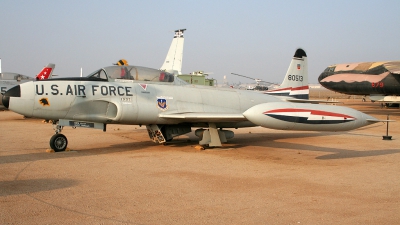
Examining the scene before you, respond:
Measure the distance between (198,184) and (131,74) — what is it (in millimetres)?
5929

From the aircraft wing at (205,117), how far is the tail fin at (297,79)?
5.85 meters

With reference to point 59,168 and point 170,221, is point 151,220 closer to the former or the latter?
point 170,221

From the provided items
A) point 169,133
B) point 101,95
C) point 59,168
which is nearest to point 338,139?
point 169,133

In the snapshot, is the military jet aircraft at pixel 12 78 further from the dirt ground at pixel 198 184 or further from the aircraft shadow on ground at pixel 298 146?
the aircraft shadow on ground at pixel 298 146

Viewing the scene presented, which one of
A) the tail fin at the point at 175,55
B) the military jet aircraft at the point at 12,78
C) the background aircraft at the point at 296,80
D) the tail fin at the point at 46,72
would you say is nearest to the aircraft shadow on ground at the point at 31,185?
the background aircraft at the point at 296,80

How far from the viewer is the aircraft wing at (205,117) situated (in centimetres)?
1166

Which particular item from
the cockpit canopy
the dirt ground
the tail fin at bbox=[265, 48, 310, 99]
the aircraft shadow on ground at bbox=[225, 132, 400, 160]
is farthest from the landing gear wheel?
the tail fin at bbox=[265, 48, 310, 99]

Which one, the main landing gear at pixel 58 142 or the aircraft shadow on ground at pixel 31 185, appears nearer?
the aircraft shadow on ground at pixel 31 185

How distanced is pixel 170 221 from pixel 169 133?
7771mm

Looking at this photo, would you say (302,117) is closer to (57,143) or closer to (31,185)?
(31,185)

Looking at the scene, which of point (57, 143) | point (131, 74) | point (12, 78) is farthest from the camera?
point (12, 78)

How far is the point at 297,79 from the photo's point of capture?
1727 cm

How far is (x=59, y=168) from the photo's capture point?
8727 millimetres

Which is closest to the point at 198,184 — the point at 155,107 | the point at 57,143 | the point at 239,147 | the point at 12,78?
the point at 155,107
